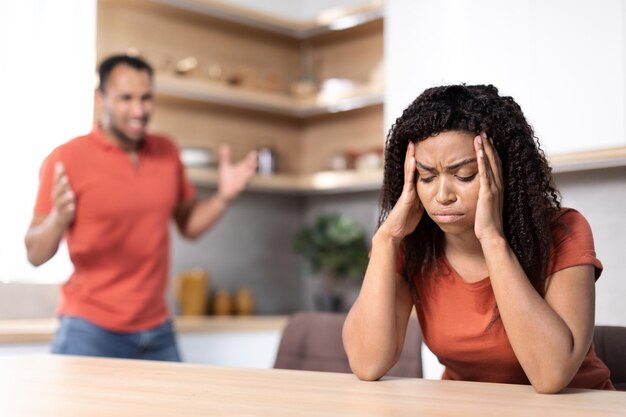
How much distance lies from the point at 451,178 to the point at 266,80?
312 cm

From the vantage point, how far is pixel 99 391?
142cm

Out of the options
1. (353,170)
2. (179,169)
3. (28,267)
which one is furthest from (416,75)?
(28,267)

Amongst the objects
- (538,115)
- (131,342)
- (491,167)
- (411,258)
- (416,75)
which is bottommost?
(131,342)

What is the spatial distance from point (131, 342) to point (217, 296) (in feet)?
5.15

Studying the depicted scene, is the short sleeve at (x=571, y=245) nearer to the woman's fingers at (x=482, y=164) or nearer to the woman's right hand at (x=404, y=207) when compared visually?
the woman's fingers at (x=482, y=164)

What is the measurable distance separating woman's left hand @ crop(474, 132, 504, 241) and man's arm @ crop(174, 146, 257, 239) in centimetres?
171

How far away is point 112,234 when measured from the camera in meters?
2.85

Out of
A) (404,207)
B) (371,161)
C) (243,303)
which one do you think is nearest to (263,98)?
(371,161)

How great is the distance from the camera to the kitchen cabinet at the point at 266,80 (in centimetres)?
421

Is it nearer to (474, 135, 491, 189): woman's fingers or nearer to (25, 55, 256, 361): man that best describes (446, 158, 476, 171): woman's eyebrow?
(474, 135, 491, 189): woman's fingers

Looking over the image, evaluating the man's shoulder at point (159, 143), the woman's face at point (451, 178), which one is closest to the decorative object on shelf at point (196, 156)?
the man's shoulder at point (159, 143)

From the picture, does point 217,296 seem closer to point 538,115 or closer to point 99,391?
point 538,115

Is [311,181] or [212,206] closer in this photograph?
[212,206]

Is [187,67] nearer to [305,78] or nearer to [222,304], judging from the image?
[305,78]
